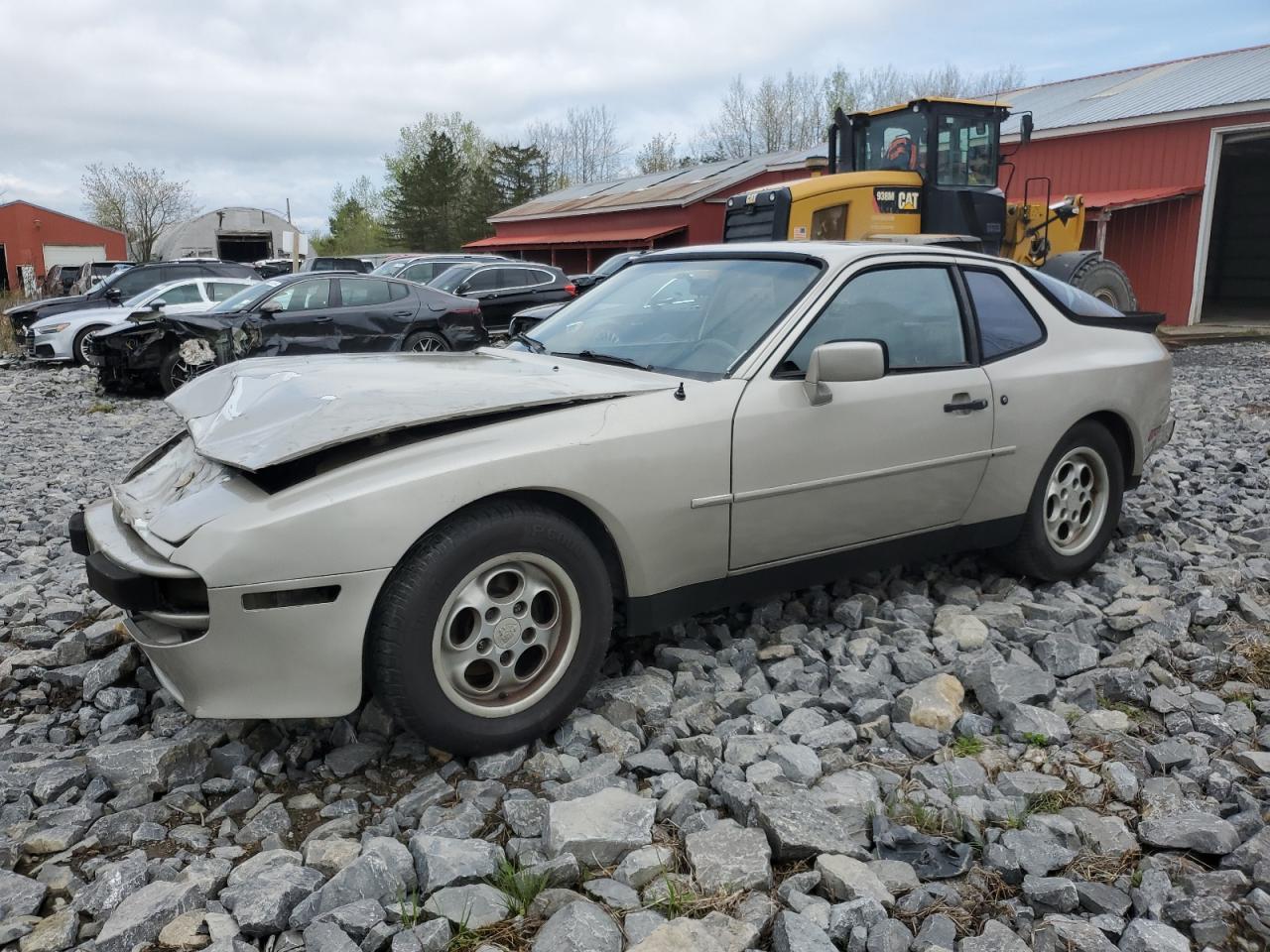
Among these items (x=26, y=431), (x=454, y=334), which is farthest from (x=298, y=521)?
(x=454, y=334)

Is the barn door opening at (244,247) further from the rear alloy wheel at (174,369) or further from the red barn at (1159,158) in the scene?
the rear alloy wheel at (174,369)

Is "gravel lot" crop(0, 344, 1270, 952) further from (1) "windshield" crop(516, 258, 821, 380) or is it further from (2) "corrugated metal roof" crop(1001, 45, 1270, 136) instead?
(2) "corrugated metal roof" crop(1001, 45, 1270, 136)

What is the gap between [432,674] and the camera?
9.32 feet

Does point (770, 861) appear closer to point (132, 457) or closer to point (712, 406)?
point (712, 406)

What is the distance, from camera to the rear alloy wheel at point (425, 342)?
1241 centimetres

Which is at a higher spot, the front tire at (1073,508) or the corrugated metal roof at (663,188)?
the corrugated metal roof at (663,188)

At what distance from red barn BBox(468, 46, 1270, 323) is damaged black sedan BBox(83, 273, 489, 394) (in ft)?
21.9

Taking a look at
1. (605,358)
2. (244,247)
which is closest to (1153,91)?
(605,358)

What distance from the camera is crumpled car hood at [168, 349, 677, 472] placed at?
9.34 ft

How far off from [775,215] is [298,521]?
9294 mm

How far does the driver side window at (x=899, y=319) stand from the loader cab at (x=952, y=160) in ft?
25.5

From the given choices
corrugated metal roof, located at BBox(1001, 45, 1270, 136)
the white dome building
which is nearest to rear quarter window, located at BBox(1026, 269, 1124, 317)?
corrugated metal roof, located at BBox(1001, 45, 1270, 136)

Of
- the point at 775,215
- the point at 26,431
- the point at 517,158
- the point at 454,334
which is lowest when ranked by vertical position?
the point at 26,431

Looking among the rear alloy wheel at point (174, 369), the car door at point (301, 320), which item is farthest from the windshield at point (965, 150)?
the rear alloy wheel at point (174, 369)
